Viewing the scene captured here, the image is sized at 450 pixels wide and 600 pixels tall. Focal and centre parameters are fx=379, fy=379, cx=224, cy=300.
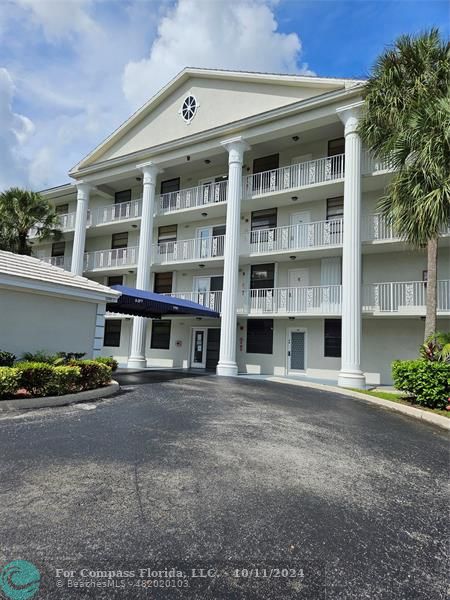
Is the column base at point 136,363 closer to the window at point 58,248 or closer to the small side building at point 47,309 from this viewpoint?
the small side building at point 47,309

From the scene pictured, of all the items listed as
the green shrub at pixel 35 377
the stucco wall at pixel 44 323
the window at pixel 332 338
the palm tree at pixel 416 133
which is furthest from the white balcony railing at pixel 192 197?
the green shrub at pixel 35 377

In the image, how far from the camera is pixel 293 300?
57.3 feet

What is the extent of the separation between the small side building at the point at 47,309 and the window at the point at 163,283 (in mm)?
9479

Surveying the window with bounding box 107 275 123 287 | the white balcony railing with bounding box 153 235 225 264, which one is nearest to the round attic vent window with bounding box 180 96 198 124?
the white balcony railing with bounding box 153 235 225 264

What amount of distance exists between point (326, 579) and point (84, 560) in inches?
67.3

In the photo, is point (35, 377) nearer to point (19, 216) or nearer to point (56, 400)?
point (56, 400)

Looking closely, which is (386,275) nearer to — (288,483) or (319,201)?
(319,201)

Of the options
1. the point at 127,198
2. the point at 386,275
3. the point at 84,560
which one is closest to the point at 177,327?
the point at 127,198

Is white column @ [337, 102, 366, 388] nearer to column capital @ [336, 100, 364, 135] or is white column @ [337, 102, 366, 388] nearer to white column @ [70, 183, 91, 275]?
column capital @ [336, 100, 364, 135]

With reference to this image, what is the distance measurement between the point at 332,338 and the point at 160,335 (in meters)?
9.89

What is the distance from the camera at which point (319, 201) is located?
18.1m

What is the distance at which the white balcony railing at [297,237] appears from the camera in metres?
16.9

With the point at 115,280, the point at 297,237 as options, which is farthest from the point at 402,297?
the point at 115,280

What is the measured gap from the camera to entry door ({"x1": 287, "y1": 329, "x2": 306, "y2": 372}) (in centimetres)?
1790
